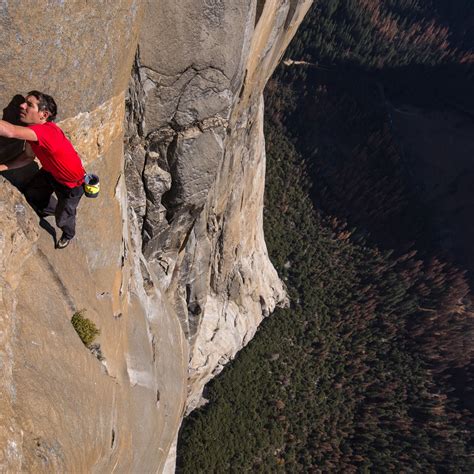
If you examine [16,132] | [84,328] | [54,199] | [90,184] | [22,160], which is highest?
[16,132]

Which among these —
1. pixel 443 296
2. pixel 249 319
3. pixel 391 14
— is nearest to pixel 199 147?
pixel 249 319

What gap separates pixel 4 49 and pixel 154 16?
4106 millimetres

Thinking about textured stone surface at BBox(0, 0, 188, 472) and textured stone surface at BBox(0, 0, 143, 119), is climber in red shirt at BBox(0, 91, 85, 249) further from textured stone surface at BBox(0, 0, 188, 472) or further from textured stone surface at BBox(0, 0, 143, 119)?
textured stone surface at BBox(0, 0, 143, 119)

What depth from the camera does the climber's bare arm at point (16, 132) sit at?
18.4 ft

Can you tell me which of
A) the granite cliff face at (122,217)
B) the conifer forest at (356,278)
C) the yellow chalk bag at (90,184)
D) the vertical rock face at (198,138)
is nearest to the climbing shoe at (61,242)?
the granite cliff face at (122,217)

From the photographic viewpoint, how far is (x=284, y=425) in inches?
1201

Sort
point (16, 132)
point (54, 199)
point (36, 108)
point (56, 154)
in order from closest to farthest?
point (16, 132)
point (36, 108)
point (56, 154)
point (54, 199)

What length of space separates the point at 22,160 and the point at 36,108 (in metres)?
0.87

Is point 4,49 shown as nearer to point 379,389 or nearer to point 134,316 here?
point 134,316

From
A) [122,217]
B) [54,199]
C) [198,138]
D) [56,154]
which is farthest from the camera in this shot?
[198,138]

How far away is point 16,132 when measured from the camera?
5.76 m

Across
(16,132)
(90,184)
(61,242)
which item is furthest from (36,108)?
(61,242)

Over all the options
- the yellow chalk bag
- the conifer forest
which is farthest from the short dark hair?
the conifer forest

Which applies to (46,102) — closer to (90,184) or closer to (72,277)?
(90,184)
